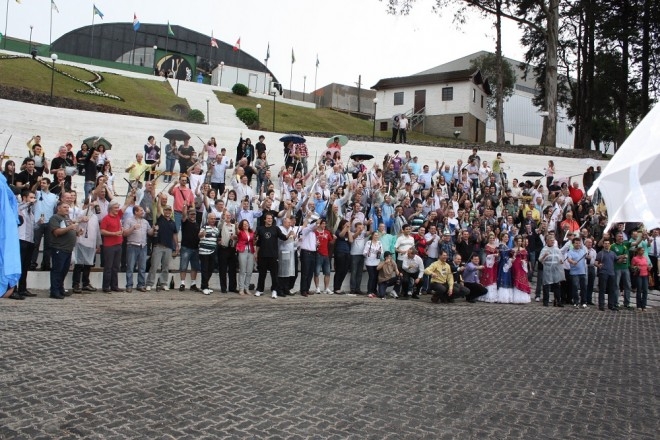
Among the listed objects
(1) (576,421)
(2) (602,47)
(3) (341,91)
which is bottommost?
(1) (576,421)

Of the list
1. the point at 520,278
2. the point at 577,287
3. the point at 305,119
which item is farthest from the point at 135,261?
the point at 305,119

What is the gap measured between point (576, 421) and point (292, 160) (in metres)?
17.0

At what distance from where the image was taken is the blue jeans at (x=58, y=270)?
35.0 ft

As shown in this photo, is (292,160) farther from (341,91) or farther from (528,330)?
(341,91)

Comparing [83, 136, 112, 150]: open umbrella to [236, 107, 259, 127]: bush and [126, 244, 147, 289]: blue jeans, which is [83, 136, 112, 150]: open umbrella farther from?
[236, 107, 259, 127]: bush

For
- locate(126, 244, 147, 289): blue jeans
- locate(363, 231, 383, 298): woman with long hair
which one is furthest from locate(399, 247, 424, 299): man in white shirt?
locate(126, 244, 147, 289): blue jeans

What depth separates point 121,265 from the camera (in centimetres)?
1296

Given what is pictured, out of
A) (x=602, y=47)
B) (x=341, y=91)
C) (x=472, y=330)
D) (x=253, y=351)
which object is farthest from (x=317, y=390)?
(x=341, y=91)

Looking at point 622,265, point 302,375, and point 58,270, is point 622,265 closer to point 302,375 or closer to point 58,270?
point 302,375

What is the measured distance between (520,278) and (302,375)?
9.51 m

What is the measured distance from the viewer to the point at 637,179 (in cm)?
250

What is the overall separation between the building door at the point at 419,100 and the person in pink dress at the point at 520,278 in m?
41.1

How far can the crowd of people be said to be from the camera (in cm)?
1178

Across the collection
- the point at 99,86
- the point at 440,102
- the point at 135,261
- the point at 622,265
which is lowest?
the point at 135,261
